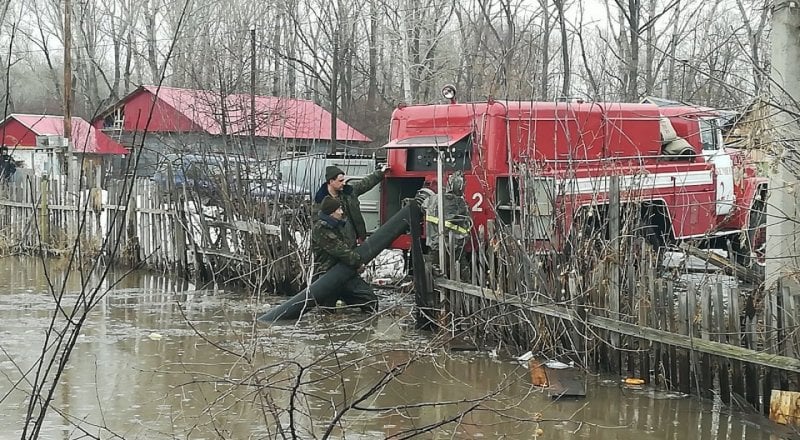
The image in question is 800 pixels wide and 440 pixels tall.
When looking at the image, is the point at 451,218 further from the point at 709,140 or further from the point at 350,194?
the point at 709,140

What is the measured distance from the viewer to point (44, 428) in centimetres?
643

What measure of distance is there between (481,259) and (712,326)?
2600 millimetres

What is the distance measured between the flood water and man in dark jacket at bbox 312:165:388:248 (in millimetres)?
982

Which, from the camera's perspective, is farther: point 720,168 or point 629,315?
point 720,168

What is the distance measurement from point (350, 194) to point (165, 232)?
448 cm

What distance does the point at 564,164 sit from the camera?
1023 centimetres

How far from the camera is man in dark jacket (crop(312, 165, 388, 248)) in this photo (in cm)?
1067

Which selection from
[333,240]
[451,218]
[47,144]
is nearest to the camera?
[451,218]

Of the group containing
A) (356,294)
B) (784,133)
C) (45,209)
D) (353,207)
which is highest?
(784,133)

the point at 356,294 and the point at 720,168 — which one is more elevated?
the point at 720,168

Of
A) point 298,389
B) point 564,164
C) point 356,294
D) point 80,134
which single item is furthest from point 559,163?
point 80,134

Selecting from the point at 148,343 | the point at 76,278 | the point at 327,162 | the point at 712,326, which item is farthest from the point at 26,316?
the point at 712,326

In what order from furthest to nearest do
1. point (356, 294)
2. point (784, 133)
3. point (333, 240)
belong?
point (356, 294) < point (333, 240) < point (784, 133)

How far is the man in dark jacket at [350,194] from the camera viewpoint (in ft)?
35.0
